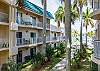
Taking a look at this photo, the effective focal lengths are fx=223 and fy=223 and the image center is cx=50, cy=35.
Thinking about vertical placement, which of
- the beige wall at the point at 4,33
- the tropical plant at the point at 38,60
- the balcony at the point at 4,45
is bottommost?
the tropical plant at the point at 38,60

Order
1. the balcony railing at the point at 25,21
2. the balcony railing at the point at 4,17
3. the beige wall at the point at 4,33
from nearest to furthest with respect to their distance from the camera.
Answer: the balcony railing at the point at 4,17 → the beige wall at the point at 4,33 → the balcony railing at the point at 25,21

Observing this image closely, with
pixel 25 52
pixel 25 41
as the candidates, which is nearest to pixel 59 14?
pixel 25 52

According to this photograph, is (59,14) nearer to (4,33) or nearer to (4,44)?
(4,33)

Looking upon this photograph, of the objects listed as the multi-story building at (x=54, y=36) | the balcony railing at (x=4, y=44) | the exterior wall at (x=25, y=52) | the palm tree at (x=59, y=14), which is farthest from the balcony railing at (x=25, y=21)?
the palm tree at (x=59, y=14)

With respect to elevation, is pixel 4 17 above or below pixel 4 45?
above

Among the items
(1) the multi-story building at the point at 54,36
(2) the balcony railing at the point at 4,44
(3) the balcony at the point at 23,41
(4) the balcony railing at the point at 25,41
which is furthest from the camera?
(1) the multi-story building at the point at 54,36

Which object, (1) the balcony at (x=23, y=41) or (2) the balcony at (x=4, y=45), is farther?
(1) the balcony at (x=23, y=41)

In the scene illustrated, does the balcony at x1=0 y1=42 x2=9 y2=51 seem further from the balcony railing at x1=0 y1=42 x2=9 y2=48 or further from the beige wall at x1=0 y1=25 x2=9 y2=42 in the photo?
the beige wall at x1=0 y1=25 x2=9 y2=42

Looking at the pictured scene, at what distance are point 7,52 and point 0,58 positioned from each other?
1455 mm

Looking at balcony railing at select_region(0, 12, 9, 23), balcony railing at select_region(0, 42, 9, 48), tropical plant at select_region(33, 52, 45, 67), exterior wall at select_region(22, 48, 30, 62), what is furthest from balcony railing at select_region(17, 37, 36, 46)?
balcony railing at select_region(0, 12, 9, 23)

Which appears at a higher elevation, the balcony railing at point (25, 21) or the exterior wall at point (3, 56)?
the balcony railing at point (25, 21)

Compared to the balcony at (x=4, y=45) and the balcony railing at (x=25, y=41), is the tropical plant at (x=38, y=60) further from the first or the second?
the balcony at (x=4, y=45)

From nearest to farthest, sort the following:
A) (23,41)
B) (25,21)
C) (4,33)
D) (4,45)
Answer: (4,45), (4,33), (23,41), (25,21)

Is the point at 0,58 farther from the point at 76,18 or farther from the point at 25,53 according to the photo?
the point at 76,18
